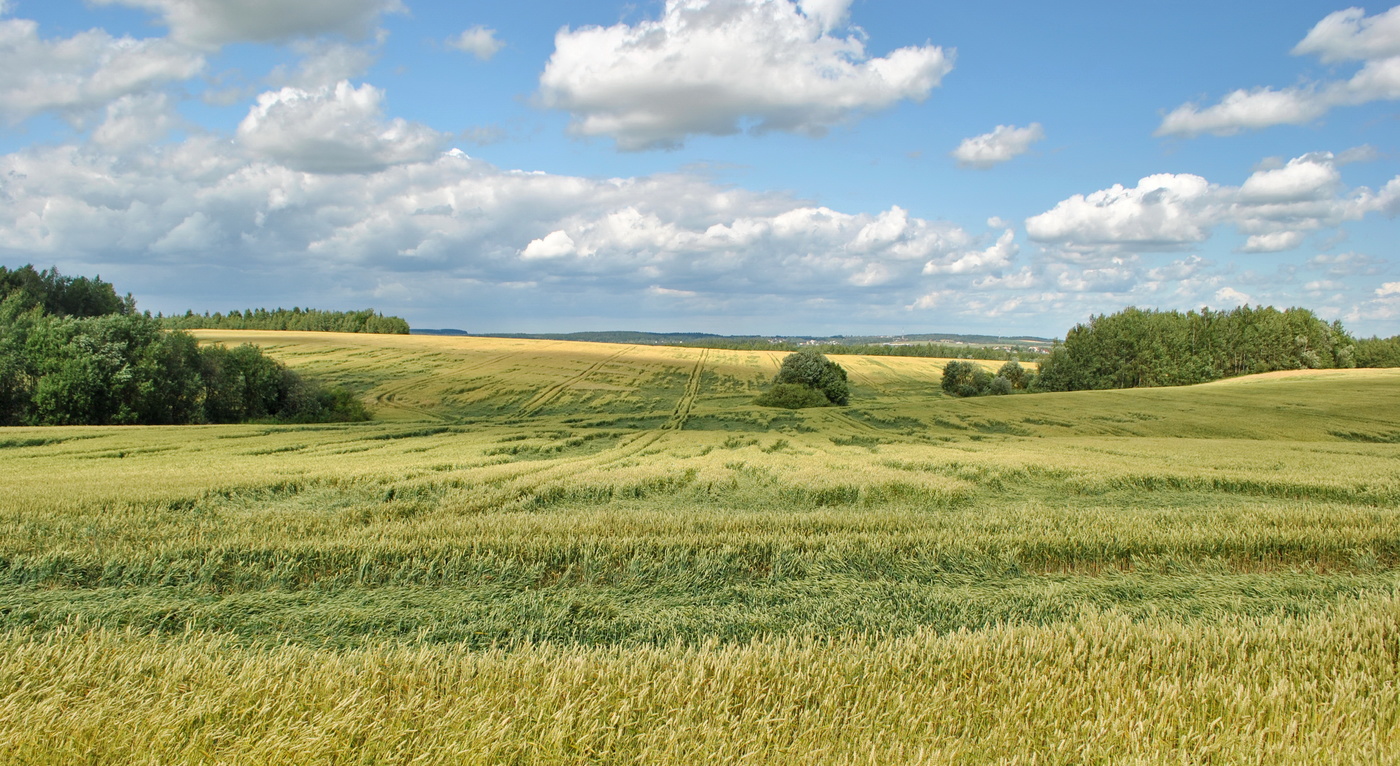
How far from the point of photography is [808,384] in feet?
188

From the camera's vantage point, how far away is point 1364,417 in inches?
1454

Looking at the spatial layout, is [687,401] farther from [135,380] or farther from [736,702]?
[736,702]

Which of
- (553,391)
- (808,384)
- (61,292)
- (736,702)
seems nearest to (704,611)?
(736,702)

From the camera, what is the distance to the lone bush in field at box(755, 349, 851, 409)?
53656 millimetres

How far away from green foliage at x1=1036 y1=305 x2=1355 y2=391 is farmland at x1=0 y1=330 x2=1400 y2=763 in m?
69.8

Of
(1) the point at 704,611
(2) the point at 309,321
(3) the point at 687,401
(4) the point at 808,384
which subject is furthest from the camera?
(2) the point at 309,321

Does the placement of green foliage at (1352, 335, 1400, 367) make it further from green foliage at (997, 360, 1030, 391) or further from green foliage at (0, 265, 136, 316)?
green foliage at (0, 265, 136, 316)

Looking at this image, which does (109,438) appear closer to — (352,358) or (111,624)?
(111,624)

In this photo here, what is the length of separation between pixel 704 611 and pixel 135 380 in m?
46.5

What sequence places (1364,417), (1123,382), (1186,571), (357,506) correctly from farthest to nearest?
(1123,382)
(1364,417)
(357,506)
(1186,571)

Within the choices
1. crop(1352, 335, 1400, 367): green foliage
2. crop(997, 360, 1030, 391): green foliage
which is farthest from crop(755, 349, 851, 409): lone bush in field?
crop(1352, 335, 1400, 367): green foliage

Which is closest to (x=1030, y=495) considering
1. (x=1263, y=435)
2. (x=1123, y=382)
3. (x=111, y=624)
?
(x=111, y=624)

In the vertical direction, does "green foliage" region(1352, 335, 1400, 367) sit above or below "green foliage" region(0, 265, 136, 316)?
below

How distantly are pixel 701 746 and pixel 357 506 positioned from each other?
1103cm
